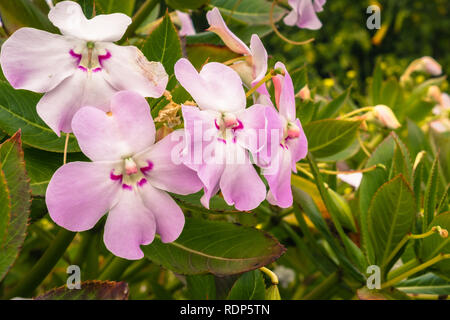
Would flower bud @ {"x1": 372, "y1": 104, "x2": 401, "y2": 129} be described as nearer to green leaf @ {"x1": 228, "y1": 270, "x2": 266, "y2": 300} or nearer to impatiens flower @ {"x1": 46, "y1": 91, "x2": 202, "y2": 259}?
green leaf @ {"x1": 228, "y1": 270, "x2": 266, "y2": 300}

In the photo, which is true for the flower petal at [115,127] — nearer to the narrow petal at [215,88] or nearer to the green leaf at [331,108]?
the narrow petal at [215,88]

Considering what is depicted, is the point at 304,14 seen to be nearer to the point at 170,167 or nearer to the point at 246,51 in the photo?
the point at 246,51

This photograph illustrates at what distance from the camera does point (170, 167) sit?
0.47 meters

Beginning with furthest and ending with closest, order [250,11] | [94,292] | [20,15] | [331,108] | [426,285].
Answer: [331,108]
[250,11]
[426,285]
[20,15]
[94,292]

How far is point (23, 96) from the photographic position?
554 millimetres

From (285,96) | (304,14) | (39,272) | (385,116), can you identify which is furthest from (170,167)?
(385,116)

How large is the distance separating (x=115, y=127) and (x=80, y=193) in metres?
0.06

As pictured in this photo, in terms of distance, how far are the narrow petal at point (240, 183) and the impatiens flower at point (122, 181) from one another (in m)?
0.03

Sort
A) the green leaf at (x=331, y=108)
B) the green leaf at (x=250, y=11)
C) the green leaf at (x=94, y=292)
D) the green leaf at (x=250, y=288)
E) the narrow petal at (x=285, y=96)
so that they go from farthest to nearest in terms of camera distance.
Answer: the green leaf at (x=331, y=108) → the green leaf at (x=250, y=11) → the green leaf at (x=250, y=288) → the narrow petal at (x=285, y=96) → the green leaf at (x=94, y=292)

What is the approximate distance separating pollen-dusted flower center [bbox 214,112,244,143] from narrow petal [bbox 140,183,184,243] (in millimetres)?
77

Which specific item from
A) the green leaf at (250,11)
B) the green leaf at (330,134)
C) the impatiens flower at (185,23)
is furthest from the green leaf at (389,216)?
the impatiens flower at (185,23)

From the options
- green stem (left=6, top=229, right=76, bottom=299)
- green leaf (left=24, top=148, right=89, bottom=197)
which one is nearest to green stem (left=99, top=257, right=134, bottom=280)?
green stem (left=6, top=229, right=76, bottom=299)

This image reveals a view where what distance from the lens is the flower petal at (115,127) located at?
0.44 m
